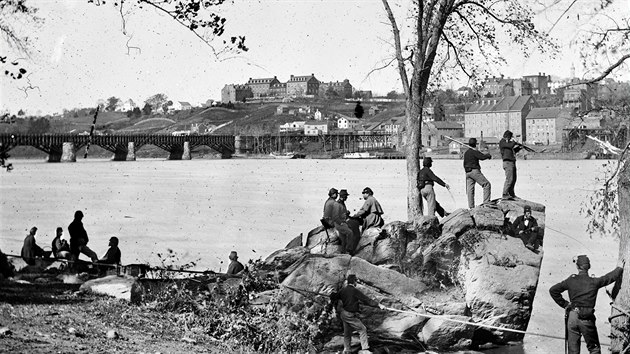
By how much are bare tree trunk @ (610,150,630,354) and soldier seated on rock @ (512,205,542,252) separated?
15.1 ft

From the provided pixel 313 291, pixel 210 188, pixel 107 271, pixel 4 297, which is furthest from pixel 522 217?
pixel 210 188

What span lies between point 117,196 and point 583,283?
185ft

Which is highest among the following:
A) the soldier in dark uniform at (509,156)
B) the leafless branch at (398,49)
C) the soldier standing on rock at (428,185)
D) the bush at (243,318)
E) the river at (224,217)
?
the leafless branch at (398,49)

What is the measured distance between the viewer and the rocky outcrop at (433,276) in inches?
648

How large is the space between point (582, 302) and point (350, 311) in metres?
4.06

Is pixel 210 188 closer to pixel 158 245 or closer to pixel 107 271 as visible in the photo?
pixel 158 245

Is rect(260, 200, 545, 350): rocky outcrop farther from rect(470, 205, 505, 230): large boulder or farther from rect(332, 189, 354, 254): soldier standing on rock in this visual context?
rect(332, 189, 354, 254): soldier standing on rock

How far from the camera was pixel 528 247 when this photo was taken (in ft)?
62.4

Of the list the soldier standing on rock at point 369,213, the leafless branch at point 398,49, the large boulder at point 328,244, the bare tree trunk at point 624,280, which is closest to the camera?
the bare tree trunk at point 624,280

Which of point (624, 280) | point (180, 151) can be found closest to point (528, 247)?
point (624, 280)

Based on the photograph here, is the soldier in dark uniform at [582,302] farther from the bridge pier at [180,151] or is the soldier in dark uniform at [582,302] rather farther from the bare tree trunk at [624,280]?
the bridge pier at [180,151]

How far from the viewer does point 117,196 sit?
217 ft

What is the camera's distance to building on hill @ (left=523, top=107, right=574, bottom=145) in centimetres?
18112

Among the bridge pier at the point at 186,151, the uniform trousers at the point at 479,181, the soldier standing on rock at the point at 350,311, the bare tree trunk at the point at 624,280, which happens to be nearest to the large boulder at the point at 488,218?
the uniform trousers at the point at 479,181
